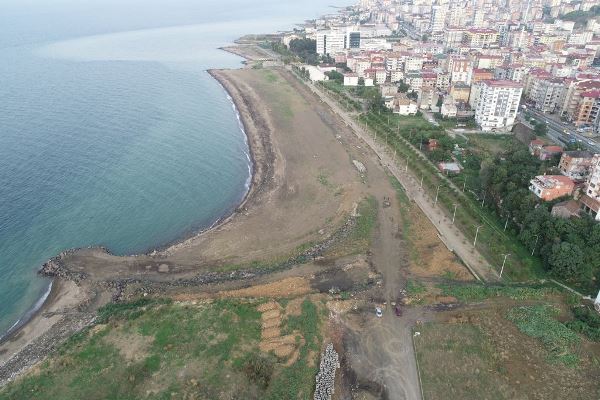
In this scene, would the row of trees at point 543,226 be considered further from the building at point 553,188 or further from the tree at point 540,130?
the tree at point 540,130

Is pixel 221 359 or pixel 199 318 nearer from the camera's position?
pixel 221 359

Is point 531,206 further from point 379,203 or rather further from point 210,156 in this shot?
point 210,156

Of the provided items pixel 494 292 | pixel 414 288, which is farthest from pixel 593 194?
pixel 414 288

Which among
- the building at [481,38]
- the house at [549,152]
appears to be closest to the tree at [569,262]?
the house at [549,152]

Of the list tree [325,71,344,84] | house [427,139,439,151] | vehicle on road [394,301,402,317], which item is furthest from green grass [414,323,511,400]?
tree [325,71,344,84]

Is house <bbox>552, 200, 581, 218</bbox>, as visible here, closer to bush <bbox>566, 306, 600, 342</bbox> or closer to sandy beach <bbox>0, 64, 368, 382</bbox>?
bush <bbox>566, 306, 600, 342</bbox>

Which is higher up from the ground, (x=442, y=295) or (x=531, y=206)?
(x=531, y=206)

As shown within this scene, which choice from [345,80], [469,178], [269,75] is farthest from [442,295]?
[269,75]
